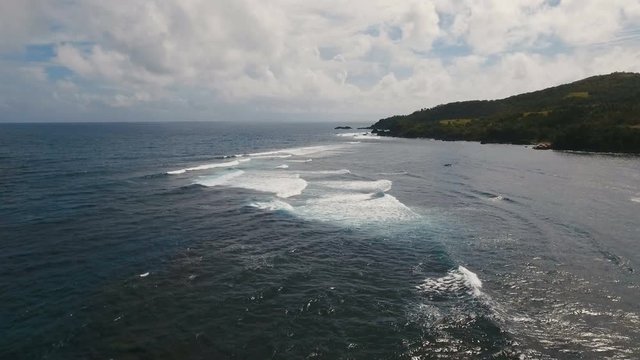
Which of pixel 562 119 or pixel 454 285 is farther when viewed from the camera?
pixel 562 119

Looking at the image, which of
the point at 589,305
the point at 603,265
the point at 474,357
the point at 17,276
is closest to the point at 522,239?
the point at 603,265

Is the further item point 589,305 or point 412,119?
point 412,119

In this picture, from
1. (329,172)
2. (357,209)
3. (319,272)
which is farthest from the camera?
(329,172)

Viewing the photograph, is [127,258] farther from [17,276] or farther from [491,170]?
[491,170]

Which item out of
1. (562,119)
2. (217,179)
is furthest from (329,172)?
(562,119)

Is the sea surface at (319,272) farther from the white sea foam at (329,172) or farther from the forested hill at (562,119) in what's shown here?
the forested hill at (562,119)

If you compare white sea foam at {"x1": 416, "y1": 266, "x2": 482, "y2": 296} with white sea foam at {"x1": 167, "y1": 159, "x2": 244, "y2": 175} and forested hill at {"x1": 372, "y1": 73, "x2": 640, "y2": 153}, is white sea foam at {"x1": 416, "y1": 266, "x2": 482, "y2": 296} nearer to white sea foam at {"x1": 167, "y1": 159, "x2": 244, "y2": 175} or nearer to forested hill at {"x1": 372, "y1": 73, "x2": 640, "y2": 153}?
white sea foam at {"x1": 167, "y1": 159, "x2": 244, "y2": 175}

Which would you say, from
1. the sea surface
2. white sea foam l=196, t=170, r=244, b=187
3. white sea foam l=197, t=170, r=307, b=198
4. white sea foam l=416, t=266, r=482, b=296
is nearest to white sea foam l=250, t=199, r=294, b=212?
the sea surface

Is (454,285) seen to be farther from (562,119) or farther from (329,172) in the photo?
(562,119)
